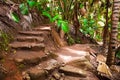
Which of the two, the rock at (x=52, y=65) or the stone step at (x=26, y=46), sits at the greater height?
the stone step at (x=26, y=46)

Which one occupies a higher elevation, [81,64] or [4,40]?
[4,40]

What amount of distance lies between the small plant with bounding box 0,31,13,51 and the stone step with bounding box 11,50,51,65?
32cm

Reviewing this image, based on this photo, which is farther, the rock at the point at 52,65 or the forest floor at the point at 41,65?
the rock at the point at 52,65

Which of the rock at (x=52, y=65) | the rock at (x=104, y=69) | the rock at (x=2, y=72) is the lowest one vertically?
the rock at (x=104, y=69)

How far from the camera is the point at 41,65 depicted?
544 cm

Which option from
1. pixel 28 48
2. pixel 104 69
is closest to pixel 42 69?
pixel 28 48

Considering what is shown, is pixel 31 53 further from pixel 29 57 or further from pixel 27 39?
pixel 27 39

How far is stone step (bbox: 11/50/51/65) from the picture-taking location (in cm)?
499

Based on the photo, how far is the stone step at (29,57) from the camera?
4.99 meters

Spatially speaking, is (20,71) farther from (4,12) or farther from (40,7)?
(40,7)

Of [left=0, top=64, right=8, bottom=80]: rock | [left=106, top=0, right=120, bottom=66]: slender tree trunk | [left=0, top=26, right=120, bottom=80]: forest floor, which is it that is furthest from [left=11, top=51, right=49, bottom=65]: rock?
[left=106, top=0, right=120, bottom=66]: slender tree trunk

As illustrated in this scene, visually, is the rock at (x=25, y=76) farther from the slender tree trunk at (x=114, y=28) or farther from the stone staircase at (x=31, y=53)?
the slender tree trunk at (x=114, y=28)

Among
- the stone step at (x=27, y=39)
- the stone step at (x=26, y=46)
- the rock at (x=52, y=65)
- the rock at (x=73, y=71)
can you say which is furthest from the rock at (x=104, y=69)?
the stone step at (x=27, y=39)

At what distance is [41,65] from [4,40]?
4.11 ft
